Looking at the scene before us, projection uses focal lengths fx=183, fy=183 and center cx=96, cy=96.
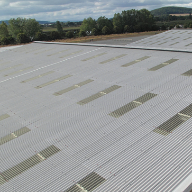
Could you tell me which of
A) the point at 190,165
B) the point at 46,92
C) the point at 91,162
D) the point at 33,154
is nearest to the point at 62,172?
the point at 91,162

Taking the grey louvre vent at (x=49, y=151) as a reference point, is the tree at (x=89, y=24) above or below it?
above

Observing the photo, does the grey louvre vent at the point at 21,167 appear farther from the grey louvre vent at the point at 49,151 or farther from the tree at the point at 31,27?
the tree at the point at 31,27

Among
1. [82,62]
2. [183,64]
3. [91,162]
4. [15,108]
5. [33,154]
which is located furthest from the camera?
[82,62]

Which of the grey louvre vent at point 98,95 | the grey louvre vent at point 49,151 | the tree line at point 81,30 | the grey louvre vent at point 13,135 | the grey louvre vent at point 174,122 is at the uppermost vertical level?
the tree line at point 81,30

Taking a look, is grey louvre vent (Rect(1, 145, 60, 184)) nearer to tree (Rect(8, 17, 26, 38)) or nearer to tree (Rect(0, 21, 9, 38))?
tree (Rect(8, 17, 26, 38))

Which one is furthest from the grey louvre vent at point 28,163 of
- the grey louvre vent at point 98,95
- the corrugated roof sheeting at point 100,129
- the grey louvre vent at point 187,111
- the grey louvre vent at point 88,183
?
the grey louvre vent at point 187,111

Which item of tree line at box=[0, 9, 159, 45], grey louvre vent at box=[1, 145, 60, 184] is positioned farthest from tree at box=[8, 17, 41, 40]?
grey louvre vent at box=[1, 145, 60, 184]

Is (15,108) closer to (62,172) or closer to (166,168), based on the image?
(62,172)

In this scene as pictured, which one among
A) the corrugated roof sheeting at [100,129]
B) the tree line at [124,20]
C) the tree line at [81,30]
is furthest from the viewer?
the tree line at [124,20]

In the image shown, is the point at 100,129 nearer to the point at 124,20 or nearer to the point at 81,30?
the point at 81,30
